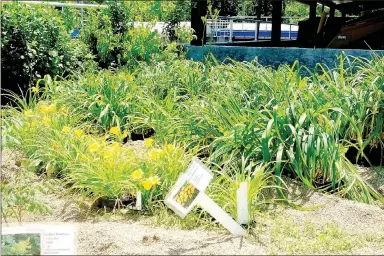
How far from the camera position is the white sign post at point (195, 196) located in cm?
274

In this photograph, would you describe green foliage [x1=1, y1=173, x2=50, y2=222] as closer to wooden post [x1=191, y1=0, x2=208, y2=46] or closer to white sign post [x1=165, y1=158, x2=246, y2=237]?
white sign post [x1=165, y1=158, x2=246, y2=237]

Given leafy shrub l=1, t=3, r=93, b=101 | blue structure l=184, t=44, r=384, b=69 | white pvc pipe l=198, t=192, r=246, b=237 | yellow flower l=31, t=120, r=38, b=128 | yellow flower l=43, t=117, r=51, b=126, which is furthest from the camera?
blue structure l=184, t=44, r=384, b=69

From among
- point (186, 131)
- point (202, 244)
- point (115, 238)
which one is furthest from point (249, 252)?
point (186, 131)

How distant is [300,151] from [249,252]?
1.24 m

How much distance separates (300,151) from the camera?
3725mm

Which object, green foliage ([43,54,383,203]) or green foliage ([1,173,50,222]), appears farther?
green foliage ([43,54,383,203])

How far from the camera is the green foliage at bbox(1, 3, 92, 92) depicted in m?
6.43

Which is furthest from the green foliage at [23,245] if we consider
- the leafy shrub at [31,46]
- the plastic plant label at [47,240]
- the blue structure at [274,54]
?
the blue structure at [274,54]

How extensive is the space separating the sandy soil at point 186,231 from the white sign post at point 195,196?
9 cm

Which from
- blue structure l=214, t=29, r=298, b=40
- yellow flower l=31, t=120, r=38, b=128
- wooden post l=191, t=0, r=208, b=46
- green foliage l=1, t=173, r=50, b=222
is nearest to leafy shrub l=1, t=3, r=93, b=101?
yellow flower l=31, t=120, r=38, b=128

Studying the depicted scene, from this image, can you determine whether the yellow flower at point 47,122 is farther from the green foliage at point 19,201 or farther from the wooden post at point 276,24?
the wooden post at point 276,24

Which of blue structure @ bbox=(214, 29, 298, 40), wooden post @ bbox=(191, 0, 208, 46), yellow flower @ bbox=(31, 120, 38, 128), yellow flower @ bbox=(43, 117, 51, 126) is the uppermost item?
wooden post @ bbox=(191, 0, 208, 46)

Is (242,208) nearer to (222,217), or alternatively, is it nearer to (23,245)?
(222,217)

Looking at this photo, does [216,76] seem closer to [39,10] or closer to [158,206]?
[158,206]
